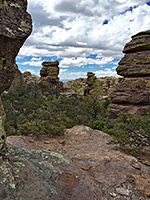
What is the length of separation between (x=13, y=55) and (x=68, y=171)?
11.9ft

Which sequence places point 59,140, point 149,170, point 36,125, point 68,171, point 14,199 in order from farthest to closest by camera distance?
point 36,125 → point 59,140 → point 149,170 → point 68,171 → point 14,199

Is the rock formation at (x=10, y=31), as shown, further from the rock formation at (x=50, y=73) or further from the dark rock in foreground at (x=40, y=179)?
the rock formation at (x=50, y=73)

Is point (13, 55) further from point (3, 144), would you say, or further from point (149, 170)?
point (149, 170)

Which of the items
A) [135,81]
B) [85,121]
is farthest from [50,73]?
[135,81]

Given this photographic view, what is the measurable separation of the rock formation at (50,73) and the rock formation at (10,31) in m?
56.4

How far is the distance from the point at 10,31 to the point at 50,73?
57815 millimetres

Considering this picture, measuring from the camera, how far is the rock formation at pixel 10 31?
3346 millimetres

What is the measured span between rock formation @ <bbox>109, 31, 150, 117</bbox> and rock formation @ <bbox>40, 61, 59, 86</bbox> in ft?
133

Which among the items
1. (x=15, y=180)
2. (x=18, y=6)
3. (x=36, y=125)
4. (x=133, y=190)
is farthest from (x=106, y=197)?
(x=36, y=125)

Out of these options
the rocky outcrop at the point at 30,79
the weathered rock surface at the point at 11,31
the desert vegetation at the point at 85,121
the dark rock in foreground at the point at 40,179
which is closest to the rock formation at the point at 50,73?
the rocky outcrop at the point at 30,79

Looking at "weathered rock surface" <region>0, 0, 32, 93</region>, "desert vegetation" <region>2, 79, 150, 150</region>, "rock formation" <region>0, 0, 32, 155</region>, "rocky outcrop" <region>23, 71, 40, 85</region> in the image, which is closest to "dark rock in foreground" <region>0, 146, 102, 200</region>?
"rock formation" <region>0, 0, 32, 155</region>

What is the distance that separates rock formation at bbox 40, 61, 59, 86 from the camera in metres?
59.4

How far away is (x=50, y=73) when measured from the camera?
59750 mm

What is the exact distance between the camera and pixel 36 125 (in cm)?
1154
